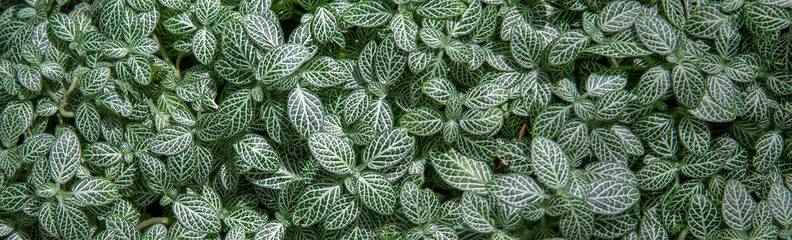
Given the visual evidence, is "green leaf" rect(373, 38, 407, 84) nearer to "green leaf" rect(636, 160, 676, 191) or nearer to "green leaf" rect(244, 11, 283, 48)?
"green leaf" rect(244, 11, 283, 48)

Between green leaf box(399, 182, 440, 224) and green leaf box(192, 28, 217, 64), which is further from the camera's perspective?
green leaf box(192, 28, 217, 64)

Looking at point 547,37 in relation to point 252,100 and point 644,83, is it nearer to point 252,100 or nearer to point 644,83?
point 644,83

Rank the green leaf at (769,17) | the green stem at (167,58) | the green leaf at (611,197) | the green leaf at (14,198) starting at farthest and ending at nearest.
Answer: the green stem at (167,58), the green leaf at (14,198), the green leaf at (769,17), the green leaf at (611,197)

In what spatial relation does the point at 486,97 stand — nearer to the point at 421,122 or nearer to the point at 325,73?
the point at 421,122

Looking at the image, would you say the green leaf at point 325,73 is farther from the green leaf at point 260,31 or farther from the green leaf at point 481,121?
the green leaf at point 481,121

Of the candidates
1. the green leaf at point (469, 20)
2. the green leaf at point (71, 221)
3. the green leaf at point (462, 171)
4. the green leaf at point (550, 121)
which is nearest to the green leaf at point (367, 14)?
the green leaf at point (469, 20)

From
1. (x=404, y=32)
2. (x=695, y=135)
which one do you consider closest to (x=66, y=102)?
(x=404, y=32)

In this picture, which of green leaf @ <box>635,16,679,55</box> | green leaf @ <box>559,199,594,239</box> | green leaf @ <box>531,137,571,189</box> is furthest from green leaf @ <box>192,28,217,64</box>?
green leaf @ <box>635,16,679,55</box>
